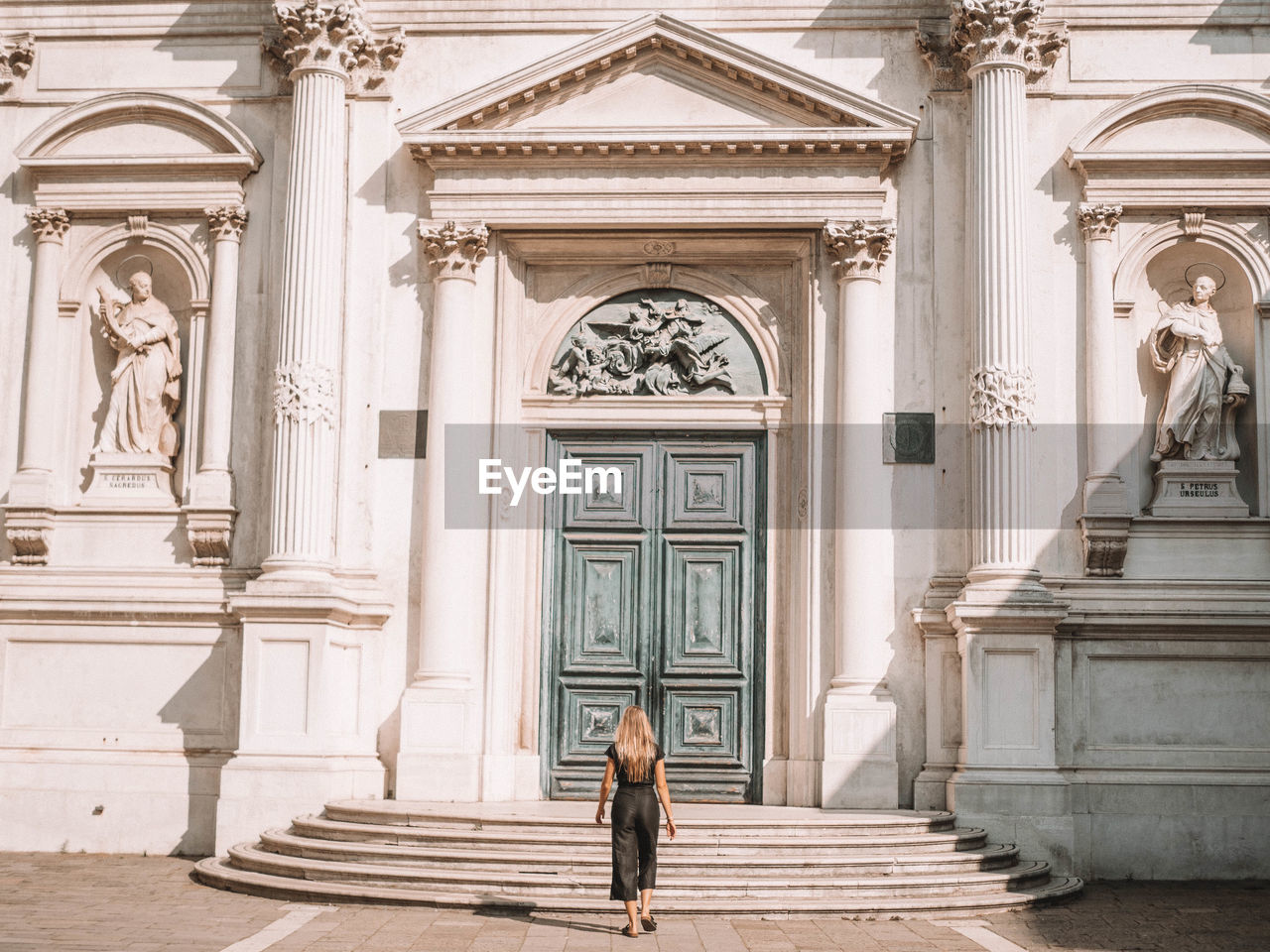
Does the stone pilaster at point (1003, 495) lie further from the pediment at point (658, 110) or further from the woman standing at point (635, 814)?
the woman standing at point (635, 814)

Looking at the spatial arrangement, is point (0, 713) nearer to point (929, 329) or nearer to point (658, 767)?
point (658, 767)

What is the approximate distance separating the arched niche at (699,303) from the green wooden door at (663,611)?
0.65 metres

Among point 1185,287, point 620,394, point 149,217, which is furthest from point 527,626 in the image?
point 1185,287

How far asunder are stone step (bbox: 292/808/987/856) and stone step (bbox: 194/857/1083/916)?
0.64 meters

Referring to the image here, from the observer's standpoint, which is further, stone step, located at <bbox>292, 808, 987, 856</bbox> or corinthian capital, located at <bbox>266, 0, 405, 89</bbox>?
corinthian capital, located at <bbox>266, 0, 405, 89</bbox>

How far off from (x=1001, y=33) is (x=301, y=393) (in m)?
7.57

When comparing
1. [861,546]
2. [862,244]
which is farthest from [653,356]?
[861,546]

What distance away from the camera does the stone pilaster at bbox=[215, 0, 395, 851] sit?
13914 mm

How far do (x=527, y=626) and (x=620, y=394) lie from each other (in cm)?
253

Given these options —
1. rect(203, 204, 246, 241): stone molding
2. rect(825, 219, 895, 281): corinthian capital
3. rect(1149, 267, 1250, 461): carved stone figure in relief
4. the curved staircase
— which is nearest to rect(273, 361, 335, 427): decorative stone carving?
rect(203, 204, 246, 241): stone molding

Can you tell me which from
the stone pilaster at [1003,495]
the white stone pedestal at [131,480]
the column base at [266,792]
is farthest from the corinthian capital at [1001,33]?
the column base at [266,792]

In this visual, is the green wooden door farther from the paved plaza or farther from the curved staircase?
the paved plaza

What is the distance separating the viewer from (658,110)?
15.5 meters

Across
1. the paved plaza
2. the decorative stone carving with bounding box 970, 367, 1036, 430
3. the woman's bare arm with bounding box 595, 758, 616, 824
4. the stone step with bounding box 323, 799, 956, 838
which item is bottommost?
the paved plaza
